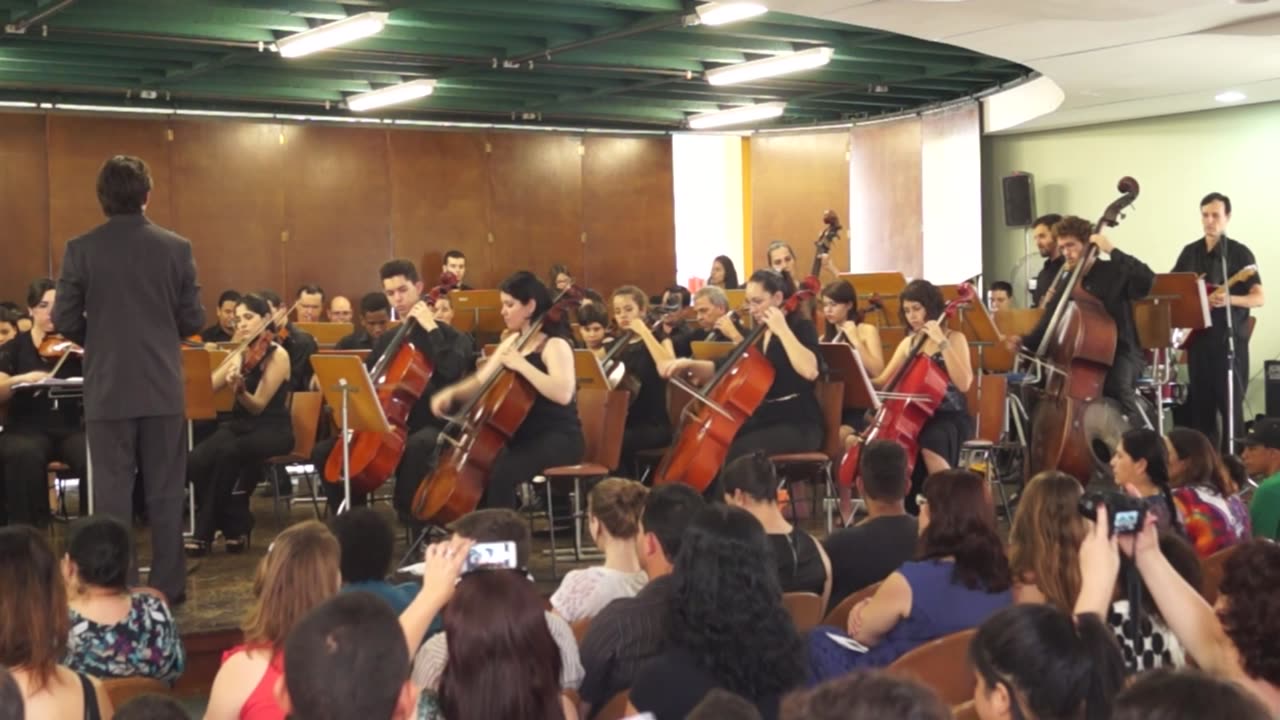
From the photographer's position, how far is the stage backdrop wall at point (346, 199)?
39.3 ft

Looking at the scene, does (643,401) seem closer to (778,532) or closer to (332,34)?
(778,532)

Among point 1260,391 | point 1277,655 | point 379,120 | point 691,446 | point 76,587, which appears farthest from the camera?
point 379,120

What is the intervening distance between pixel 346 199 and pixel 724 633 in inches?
431

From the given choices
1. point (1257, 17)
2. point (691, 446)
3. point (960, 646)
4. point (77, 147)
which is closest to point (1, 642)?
point (960, 646)

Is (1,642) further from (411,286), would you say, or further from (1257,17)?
(1257,17)

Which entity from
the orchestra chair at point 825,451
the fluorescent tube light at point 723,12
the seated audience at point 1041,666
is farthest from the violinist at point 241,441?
the seated audience at point 1041,666

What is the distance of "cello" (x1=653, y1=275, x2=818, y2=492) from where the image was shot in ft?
21.0

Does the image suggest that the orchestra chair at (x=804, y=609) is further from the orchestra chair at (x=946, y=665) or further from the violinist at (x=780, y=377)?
the violinist at (x=780, y=377)

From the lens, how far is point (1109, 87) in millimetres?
10531

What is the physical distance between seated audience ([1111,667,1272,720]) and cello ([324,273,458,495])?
16.3ft

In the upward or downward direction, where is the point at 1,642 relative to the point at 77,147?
downward

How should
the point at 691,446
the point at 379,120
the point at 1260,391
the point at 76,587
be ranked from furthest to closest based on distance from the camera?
the point at 379,120
the point at 1260,391
the point at 691,446
the point at 76,587

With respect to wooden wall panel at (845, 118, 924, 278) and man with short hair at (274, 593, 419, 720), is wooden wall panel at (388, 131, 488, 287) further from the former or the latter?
man with short hair at (274, 593, 419, 720)

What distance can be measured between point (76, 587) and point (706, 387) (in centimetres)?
334
